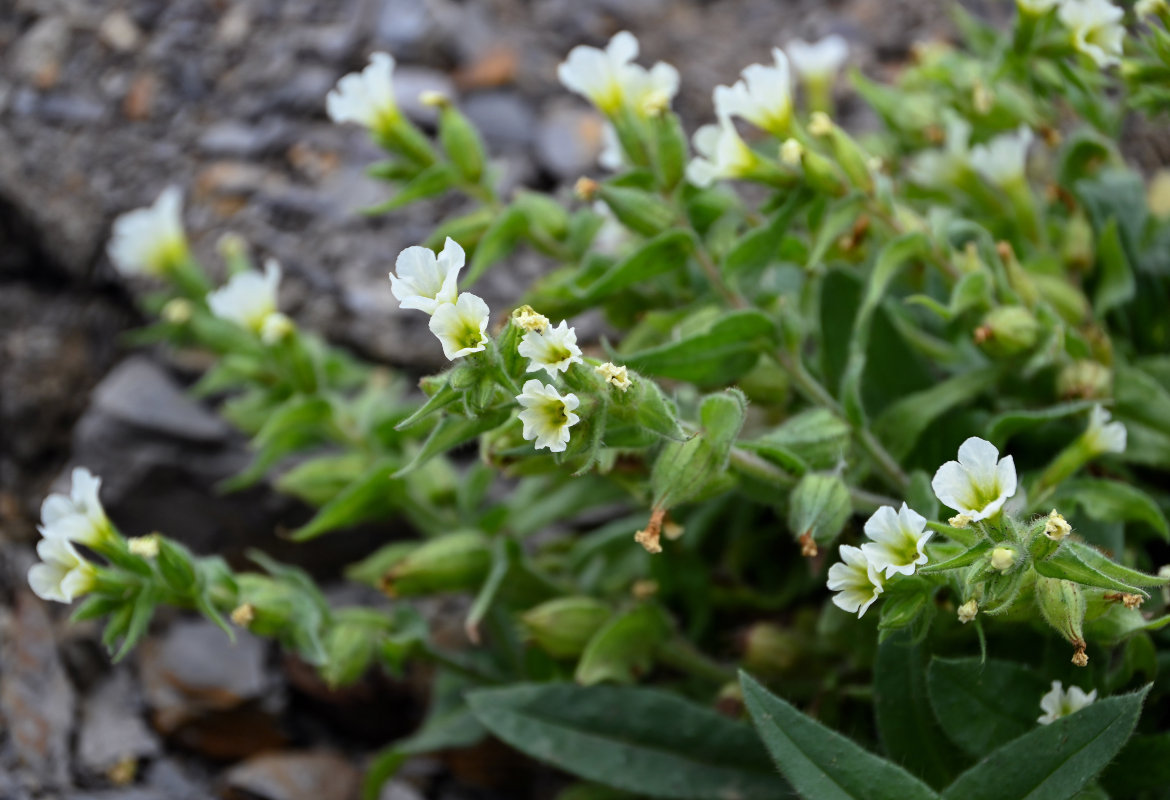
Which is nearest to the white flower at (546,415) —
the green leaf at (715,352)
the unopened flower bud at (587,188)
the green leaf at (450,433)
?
the green leaf at (450,433)

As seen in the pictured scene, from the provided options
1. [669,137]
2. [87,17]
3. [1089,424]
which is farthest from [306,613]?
[87,17]

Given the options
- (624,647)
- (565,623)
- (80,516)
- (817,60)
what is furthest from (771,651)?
(817,60)

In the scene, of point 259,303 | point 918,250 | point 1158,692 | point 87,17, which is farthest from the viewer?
point 87,17

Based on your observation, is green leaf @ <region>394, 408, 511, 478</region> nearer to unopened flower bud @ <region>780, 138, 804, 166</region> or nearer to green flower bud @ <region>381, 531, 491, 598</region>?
green flower bud @ <region>381, 531, 491, 598</region>

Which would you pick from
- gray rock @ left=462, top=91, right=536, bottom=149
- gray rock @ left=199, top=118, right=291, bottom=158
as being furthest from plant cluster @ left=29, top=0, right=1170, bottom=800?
gray rock @ left=462, top=91, right=536, bottom=149

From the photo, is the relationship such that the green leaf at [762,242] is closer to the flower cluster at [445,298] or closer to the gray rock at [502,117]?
the flower cluster at [445,298]

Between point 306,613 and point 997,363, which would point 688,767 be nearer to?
point 306,613

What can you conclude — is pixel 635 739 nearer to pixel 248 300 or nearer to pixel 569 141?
pixel 248 300
